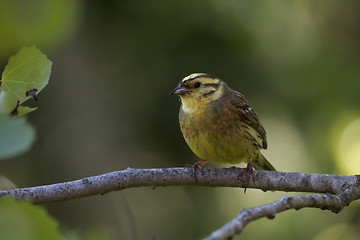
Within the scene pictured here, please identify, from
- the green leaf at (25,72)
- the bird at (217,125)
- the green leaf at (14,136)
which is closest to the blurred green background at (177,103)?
the bird at (217,125)

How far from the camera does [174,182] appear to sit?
3406 millimetres

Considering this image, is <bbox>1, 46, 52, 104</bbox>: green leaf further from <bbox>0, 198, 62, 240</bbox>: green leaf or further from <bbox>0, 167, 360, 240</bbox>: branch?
<bbox>0, 167, 360, 240</bbox>: branch

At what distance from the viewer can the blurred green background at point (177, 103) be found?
632 centimetres

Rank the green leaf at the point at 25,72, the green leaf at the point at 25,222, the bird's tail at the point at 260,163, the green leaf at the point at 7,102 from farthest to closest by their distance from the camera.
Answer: the bird's tail at the point at 260,163 → the green leaf at the point at 25,72 → the green leaf at the point at 7,102 → the green leaf at the point at 25,222

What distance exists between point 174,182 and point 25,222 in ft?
8.22

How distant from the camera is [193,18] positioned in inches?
291

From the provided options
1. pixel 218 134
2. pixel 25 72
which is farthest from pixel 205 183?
pixel 25 72

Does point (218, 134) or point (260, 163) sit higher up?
point (218, 134)

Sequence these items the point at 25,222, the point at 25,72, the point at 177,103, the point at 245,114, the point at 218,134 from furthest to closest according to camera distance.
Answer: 1. the point at 177,103
2. the point at 245,114
3. the point at 218,134
4. the point at 25,72
5. the point at 25,222

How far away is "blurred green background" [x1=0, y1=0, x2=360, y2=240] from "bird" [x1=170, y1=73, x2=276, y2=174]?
143 centimetres

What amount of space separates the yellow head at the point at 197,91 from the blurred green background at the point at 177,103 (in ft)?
4.66

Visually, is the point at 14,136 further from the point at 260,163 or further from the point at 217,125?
the point at 260,163

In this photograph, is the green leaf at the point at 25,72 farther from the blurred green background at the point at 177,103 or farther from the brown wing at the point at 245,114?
the blurred green background at the point at 177,103

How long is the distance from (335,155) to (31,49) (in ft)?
15.9
